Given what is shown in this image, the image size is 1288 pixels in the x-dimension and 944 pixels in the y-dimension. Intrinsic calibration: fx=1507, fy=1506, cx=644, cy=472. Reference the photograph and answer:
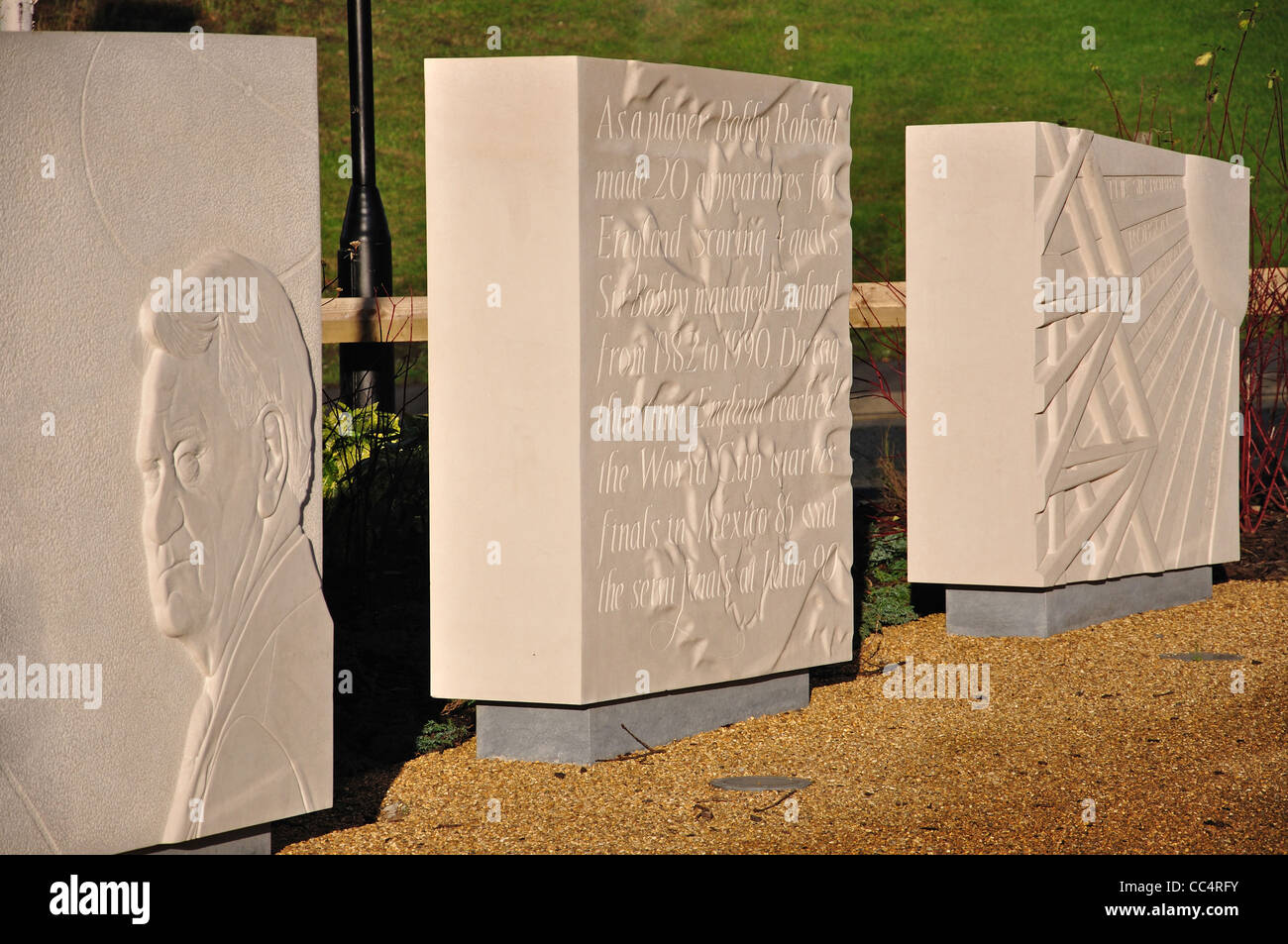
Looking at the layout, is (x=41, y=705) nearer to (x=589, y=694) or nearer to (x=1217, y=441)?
(x=589, y=694)

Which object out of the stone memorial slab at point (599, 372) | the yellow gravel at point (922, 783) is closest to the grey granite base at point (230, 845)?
the yellow gravel at point (922, 783)

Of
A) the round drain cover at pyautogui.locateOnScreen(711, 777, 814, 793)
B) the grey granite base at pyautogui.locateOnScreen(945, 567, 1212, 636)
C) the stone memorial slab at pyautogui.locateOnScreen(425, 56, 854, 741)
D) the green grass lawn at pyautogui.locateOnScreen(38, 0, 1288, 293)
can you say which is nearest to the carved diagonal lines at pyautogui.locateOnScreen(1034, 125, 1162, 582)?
the grey granite base at pyautogui.locateOnScreen(945, 567, 1212, 636)

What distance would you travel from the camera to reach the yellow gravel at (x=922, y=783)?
452cm

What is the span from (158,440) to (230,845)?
46.1 inches

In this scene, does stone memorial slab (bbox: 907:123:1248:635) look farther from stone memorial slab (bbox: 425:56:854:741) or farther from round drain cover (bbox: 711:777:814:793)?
round drain cover (bbox: 711:777:814:793)

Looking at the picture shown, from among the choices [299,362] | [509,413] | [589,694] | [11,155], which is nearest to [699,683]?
[589,694]

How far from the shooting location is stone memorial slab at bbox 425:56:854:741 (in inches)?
201

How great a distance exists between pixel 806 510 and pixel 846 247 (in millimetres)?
1099

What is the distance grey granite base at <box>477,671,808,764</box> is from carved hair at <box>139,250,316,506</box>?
1.46 m

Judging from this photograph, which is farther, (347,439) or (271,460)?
(347,439)

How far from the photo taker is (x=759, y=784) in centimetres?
511

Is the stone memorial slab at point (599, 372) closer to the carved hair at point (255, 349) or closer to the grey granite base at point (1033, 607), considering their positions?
the carved hair at point (255, 349)

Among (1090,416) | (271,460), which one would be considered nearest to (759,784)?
(271,460)

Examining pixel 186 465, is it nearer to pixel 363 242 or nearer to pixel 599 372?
pixel 599 372
